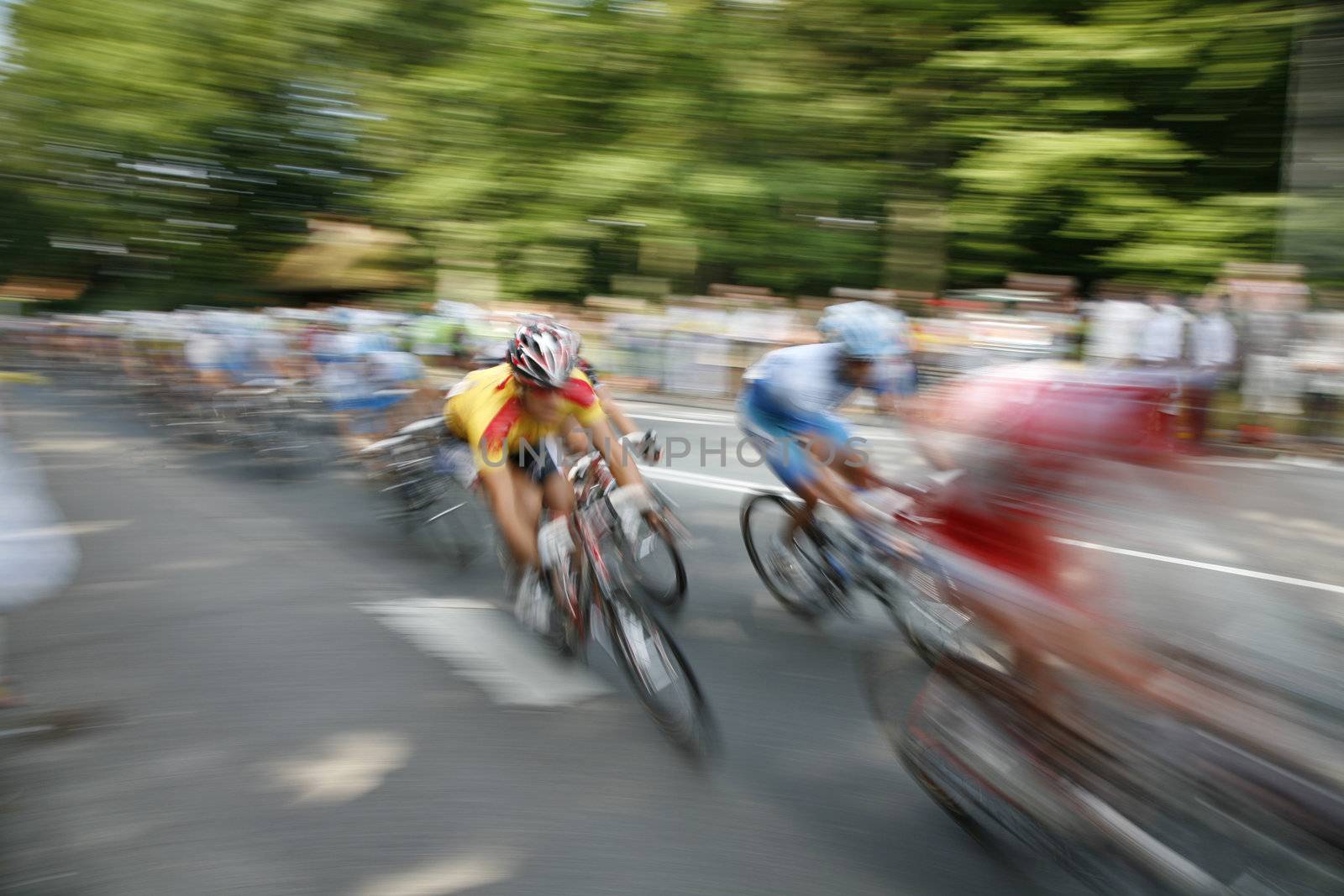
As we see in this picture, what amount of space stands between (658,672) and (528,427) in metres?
1.54

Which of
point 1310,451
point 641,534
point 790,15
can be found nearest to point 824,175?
point 790,15

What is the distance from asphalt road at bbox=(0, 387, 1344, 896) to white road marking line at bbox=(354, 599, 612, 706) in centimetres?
2

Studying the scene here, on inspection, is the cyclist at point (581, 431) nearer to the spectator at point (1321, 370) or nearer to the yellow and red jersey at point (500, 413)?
the yellow and red jersey at point (500, 413)

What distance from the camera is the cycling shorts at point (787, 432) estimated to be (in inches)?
207

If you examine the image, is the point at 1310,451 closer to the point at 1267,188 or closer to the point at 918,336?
the point at 918,336

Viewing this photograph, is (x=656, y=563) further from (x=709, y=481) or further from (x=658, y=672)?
(x=709, y=481)

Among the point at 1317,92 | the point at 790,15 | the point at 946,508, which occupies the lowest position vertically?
the point at 946,508

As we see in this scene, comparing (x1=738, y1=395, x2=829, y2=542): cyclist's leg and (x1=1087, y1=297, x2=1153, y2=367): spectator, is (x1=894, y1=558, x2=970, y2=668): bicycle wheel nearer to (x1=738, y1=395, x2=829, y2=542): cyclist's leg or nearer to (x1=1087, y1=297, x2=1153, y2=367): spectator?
Result: (x1=738, y1=395, x2=829, y2=542): cyclist's leg

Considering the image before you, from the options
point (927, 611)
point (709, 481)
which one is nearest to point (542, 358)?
point (927, 611)

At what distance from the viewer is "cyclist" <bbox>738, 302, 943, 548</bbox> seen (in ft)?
16.1

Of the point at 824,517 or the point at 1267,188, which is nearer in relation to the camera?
the point at 824,517

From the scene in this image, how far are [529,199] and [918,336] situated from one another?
10163 millimetres

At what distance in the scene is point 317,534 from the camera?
7617 mm

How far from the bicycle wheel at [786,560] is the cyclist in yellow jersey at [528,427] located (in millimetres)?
1005
